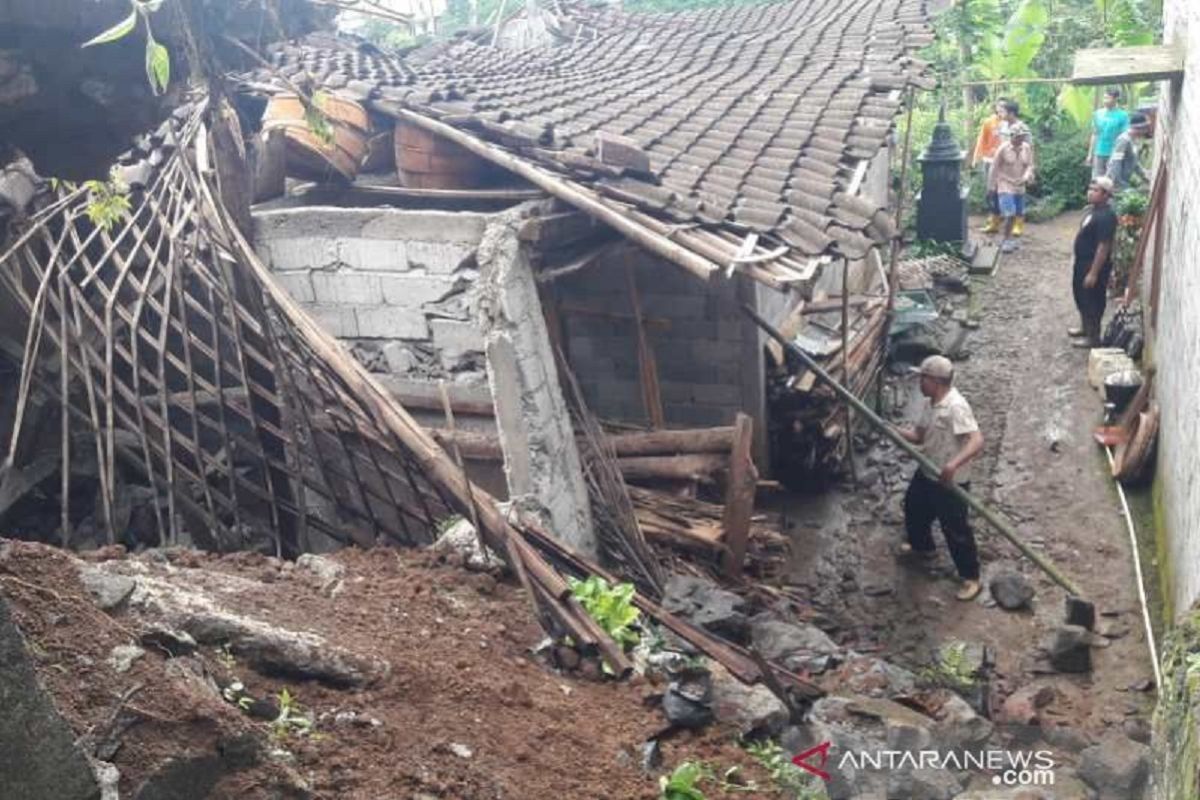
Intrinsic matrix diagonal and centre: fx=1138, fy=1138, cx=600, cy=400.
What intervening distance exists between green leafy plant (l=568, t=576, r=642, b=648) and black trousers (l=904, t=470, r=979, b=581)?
3197 mm

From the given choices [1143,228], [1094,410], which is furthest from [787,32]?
[1094,410]

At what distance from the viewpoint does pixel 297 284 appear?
21.5 ft

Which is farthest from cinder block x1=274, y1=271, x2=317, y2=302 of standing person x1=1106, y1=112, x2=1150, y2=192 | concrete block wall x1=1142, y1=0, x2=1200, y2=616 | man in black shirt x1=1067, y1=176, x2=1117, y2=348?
standing person x1=1106, y1=112, x2=1150, y2=192

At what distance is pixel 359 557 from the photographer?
5.04 metres

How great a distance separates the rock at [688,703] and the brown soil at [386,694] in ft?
0.17

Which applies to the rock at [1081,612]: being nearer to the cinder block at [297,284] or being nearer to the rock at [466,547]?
the rock at [466,547]

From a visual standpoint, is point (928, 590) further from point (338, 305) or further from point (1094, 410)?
point (338, 305)

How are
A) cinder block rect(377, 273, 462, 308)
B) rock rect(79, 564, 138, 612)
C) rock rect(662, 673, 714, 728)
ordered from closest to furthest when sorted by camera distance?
1. rock rect(79, 564, 138, 612)
2. rock rect(662, 673, 714, 728)
3. cinder block rect(377, 273, 462, 308)

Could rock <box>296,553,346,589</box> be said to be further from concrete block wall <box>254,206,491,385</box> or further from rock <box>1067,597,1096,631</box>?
rock <box>1067,597,1096,631</box>

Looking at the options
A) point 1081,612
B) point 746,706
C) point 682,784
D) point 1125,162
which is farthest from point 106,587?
point 1125,162

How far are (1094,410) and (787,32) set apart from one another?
603cm

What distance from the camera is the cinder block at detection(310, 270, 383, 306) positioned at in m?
6.34

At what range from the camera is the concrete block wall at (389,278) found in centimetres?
609

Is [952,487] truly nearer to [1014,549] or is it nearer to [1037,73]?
[1014,549]
